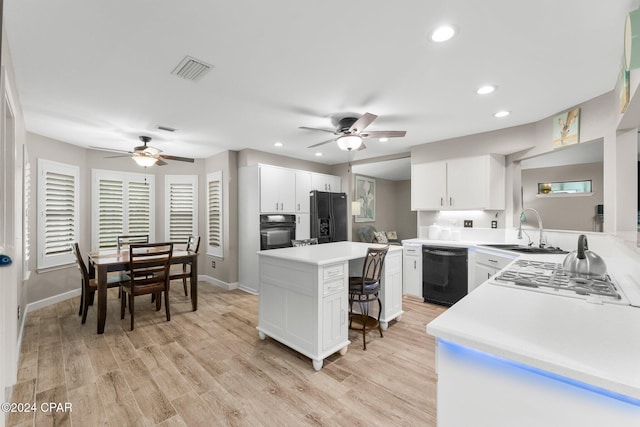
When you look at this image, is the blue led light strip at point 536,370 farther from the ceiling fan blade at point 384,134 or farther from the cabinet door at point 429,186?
the cabinet door at point 429,186

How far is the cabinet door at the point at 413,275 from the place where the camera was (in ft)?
13.6

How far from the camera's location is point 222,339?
115 inches

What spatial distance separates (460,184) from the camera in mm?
4074

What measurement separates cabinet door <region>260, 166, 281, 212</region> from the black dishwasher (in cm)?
257

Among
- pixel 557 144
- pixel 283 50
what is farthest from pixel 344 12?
pixel 557 144

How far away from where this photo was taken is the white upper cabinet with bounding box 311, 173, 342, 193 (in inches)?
216

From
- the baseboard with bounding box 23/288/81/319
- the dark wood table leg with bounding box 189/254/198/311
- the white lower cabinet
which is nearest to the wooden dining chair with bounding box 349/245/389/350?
the white lower cabinet

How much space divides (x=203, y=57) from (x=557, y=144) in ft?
12.5

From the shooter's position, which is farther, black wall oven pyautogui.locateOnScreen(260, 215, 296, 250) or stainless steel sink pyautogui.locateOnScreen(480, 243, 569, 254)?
black wall oven pyautogui.locateOnScreen(260, 215, 296, 250)

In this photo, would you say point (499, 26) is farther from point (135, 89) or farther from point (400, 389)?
point (135, 89)

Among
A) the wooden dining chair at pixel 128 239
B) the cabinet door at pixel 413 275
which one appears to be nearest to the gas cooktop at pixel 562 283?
the cabinet door at pixel 413 275

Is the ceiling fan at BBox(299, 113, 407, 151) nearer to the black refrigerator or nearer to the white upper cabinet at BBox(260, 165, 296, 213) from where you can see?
the white upper cabinet at BBox(260, 165, 296, 213)

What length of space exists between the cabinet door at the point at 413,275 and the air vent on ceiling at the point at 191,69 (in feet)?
11.8

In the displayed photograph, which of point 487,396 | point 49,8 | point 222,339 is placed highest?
point 49,8
